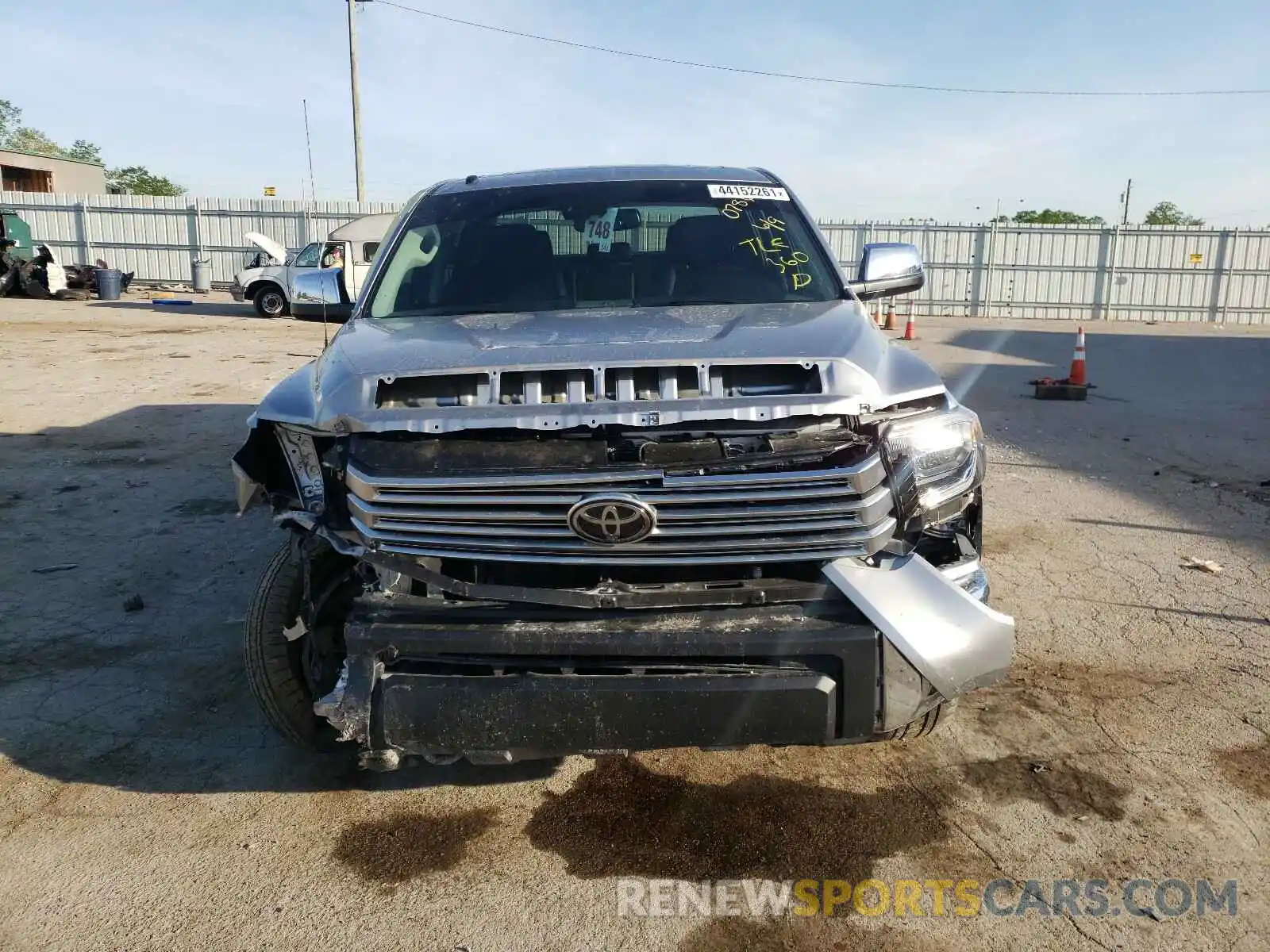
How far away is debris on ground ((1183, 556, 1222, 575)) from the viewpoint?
4781 mm

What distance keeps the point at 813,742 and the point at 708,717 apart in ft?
0.93

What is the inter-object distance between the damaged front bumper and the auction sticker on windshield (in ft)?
6.90

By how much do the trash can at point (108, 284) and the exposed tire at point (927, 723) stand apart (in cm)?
2544

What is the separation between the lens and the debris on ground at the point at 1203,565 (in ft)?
15.7

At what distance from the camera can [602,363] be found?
7.95 feet

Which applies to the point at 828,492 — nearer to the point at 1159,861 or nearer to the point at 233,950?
the point at 1159,861

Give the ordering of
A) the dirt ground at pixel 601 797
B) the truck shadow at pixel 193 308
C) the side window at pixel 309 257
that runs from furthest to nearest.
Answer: the truck shadow at pixel 193 308 < the side window at pixel 309 257 < the dirt ground at pixel 601 797

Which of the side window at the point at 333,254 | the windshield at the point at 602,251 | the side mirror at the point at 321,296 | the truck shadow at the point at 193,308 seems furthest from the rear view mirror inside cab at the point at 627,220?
the truck shadow at the point at 193,308

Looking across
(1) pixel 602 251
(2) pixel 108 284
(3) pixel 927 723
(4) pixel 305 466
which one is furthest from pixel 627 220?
(2) pixel 108 284

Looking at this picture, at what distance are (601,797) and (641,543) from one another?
0.99 meters

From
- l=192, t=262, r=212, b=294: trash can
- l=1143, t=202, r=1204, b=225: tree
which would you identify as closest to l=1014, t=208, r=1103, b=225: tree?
l=1143, t=202, r=1204, b=225: tree

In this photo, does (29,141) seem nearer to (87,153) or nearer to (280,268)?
(87,153)

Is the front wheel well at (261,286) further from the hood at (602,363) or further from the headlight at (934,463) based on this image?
the headlight at (934,463)

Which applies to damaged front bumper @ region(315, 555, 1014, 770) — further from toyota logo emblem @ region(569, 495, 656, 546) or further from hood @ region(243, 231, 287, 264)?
hood @ region(243, 231, 287, 264)
